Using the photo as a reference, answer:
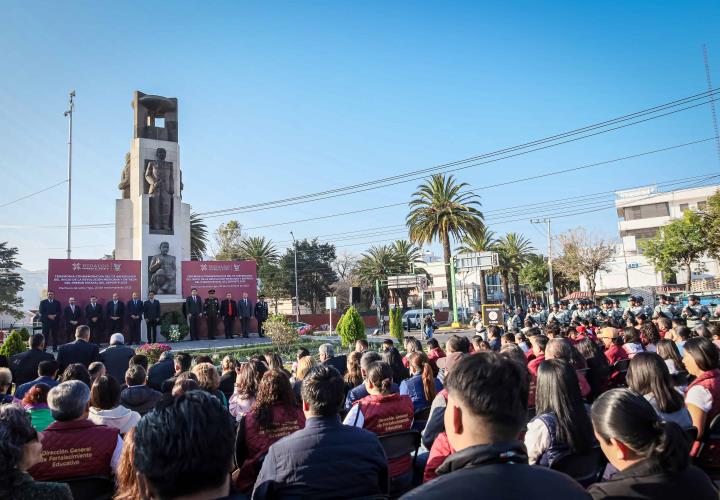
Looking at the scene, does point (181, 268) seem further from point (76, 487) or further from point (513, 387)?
point (513, 387)

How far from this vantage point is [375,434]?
3479 millimetres

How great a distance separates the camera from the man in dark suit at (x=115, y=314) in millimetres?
19188

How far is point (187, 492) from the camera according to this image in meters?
1.68

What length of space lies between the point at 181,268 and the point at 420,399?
2002 cm

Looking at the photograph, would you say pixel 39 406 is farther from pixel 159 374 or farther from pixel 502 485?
pixel 502 485

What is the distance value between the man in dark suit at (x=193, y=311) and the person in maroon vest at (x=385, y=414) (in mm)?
18156

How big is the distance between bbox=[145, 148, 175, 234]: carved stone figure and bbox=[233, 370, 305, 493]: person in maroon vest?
21.2m

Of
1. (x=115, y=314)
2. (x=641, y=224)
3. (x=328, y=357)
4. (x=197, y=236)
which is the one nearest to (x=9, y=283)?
(x=197, y=236)

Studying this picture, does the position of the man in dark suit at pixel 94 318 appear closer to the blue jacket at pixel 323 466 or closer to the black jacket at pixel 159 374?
the black jacket at pixel 159 374

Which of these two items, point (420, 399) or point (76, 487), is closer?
point (76, 487)

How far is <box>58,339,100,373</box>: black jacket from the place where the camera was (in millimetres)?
9031

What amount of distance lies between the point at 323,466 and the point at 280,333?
612 inches

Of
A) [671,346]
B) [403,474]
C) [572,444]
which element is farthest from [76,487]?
[671,346]

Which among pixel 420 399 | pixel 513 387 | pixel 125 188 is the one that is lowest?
pixel 420 399
